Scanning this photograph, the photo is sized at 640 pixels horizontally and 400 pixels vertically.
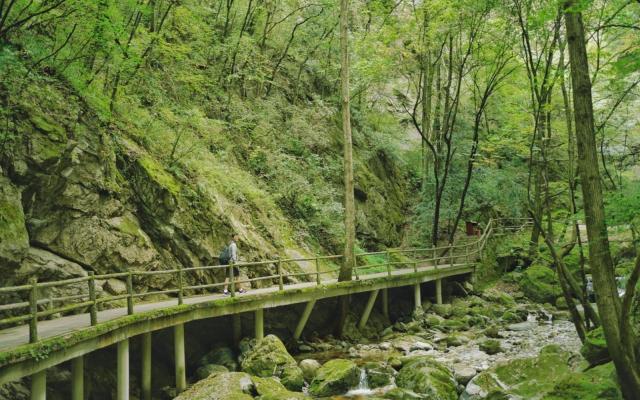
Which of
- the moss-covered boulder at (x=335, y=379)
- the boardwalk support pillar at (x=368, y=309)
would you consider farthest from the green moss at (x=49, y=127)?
the boardwalk support pillar at (x=368, y=309)

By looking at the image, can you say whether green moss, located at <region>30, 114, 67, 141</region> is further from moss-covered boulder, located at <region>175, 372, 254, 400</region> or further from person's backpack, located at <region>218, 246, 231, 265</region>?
moss-covered boulder, located at <region>175, 372, 254, 400</region>

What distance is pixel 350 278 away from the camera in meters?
16.2

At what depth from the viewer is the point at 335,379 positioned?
1121 centimetres

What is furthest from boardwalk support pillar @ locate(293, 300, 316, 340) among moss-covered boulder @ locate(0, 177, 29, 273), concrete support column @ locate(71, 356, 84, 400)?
moss-covered boulder @ locate(0, 177, 29, 273)

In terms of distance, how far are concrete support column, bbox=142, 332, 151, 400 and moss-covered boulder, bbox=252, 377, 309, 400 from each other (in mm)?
2381

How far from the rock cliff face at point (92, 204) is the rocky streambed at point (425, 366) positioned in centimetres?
320

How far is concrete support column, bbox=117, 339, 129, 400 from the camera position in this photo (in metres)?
9.18

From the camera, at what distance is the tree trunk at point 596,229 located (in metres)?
7.28

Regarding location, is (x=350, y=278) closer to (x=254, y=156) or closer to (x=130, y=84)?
(x=254, y=156)

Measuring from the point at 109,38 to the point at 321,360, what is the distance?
386 inches

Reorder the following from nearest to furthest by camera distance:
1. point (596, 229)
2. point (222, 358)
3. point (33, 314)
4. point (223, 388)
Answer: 1. point (33, 314)
2. point (596, 229)
3. point (223, 388)
4. point (222, 358)

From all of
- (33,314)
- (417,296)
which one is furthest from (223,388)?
(417,296)

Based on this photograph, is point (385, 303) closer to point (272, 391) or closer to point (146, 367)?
point (272, 391)

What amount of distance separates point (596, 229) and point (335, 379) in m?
6.41
